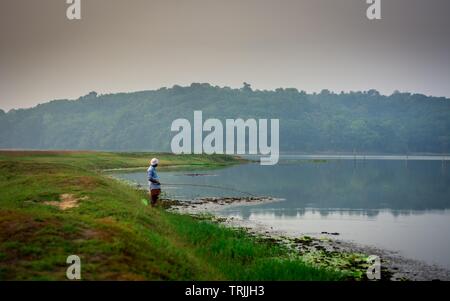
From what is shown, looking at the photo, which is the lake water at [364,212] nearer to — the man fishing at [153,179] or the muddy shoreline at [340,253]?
the muddy shoreline at [340,253]

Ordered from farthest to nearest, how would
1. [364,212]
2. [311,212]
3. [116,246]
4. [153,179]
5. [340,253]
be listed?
1. [364,212]
2. [311,212]
3. [153,179]
4. [340,253]
5. [116,246]

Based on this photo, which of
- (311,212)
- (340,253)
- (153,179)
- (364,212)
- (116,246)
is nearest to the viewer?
(116,246)

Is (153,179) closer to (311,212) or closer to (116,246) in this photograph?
(116,246)

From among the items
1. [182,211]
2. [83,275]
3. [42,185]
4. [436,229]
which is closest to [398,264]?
[436,229]

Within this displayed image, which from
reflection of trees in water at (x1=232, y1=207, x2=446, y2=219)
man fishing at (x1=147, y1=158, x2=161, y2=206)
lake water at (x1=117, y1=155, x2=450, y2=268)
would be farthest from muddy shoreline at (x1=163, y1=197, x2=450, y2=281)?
man fishing at (x1=147, y1=158, x2=161, y2=206)

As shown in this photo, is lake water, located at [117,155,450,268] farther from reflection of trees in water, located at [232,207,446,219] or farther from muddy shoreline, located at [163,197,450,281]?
muddy shoreline, located at [163,197,450,281]

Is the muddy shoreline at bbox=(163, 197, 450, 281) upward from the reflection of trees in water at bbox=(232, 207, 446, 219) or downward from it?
upward

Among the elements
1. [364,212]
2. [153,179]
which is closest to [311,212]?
[364,212]

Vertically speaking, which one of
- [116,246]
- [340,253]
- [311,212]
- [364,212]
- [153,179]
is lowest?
[364,212]

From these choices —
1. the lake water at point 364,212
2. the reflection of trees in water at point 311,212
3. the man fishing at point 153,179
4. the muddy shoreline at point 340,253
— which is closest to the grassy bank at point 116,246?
the muddy shoreline at point 340,253

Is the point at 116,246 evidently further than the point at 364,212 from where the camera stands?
No

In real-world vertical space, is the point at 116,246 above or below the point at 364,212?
above
